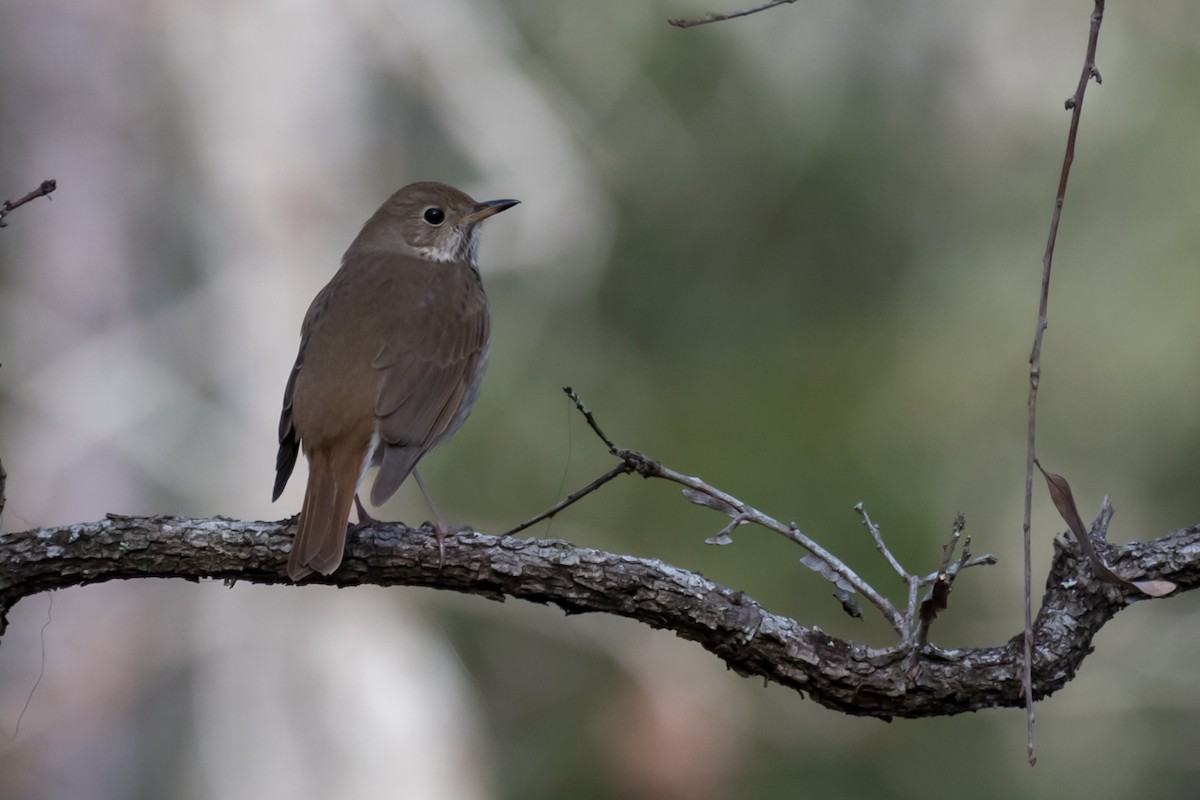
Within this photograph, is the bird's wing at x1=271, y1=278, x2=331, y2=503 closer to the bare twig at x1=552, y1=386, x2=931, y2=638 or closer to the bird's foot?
the bird's foot

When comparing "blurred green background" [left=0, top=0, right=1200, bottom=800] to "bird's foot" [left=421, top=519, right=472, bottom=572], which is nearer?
"bird's foot" [left=421, top=519, right=472, bottom=572]

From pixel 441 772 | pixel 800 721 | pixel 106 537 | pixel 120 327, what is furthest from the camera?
pixel 800 721

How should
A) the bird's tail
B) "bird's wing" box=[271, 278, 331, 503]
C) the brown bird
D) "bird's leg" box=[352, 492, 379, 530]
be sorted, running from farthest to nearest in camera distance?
"bird's wing" box=[271, 278, 331, 503]
the brown bird
"bird's leg" box=[352, 492, 379, 530]
the bird's tail

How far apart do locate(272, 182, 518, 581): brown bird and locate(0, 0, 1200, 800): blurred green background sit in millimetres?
3036

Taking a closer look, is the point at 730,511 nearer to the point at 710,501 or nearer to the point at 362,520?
the point at 710,501

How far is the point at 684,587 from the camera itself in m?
3.53

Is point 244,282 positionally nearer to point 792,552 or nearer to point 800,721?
point 792,552

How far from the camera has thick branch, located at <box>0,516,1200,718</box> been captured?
344 centimetres

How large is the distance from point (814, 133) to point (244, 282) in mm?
4632

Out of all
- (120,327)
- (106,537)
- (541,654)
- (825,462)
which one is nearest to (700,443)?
(825,462)

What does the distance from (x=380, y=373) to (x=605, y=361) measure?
5.75 m

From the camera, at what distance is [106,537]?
3631 mm

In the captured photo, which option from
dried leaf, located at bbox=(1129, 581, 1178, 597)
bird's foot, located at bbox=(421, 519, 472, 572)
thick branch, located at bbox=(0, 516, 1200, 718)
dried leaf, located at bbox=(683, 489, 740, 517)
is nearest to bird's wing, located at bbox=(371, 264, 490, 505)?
bird's foot, located at bbox=(421, 519, 472, 572)

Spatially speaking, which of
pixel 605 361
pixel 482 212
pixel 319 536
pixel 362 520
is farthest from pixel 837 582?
pixel 605 361
